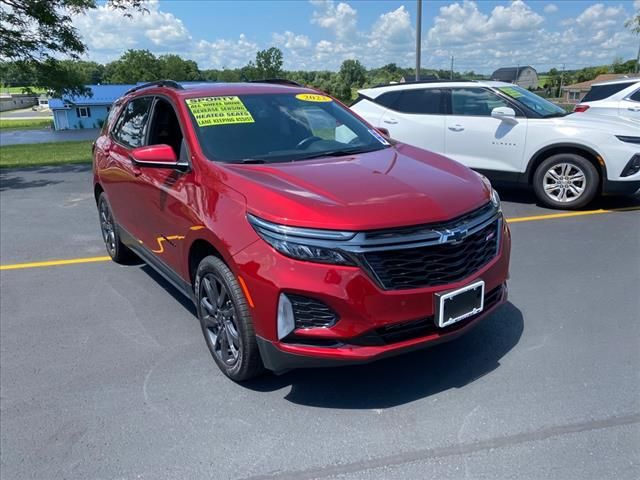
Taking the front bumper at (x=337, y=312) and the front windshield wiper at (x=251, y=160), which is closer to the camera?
the front bumper at (x=337, y=312)

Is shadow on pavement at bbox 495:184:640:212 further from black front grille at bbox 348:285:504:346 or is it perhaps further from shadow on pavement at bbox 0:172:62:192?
shadow on pavement at bbox 0:172:62:192

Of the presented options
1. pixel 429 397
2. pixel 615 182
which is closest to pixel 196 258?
pixel 429 397

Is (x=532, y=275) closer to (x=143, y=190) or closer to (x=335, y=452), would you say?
(x=335, y=452)

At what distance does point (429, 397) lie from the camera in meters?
3.06

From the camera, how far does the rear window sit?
11.7m

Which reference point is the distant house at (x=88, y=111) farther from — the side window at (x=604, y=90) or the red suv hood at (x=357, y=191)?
the red suv hood at (x=357, y=191)

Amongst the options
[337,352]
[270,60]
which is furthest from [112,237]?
[270,60]

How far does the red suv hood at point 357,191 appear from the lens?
8.96ft

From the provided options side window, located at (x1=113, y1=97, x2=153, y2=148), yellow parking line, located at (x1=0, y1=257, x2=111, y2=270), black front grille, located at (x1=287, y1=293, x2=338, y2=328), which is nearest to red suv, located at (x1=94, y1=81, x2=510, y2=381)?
black front grille, located at (x1=287, y1=293, x2=338, y2=328)

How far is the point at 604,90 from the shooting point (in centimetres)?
1211

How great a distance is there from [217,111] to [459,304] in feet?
7.45

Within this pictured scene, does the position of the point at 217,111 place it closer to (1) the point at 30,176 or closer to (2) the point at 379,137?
(2) the point at 379,137

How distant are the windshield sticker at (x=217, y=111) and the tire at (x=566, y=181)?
481 centimetres

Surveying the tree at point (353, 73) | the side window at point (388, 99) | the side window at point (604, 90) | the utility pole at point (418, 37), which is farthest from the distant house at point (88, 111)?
the side window at point (388, 99)
